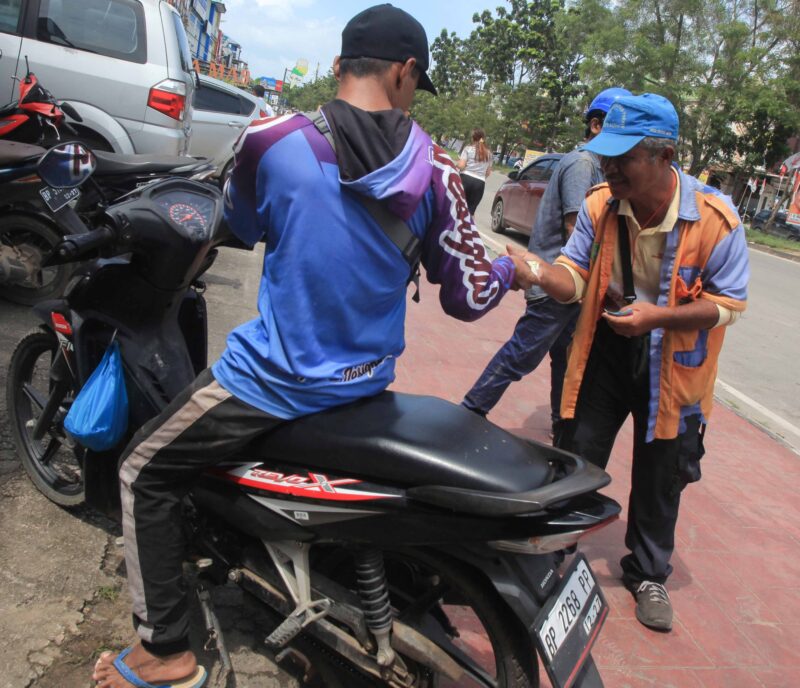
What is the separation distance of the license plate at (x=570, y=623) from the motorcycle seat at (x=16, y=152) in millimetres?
3821

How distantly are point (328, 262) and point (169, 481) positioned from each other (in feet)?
2.47

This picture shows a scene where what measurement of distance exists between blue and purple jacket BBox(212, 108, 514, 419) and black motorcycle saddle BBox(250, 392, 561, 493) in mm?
62

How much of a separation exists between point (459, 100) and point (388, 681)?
58.3 meters

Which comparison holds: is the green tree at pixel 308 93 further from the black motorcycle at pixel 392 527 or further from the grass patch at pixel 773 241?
the black motorcycle at pixel 392 527

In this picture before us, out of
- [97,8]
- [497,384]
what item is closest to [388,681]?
[497,384]

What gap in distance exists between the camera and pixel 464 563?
1914mm

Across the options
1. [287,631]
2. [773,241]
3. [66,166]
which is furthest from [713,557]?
[773,241]

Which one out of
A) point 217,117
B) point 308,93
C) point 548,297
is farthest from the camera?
point 308,93

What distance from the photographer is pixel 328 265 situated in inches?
70.9

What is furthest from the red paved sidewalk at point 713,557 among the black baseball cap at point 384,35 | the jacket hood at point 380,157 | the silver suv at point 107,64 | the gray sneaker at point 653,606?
the silver suv at point 107,64

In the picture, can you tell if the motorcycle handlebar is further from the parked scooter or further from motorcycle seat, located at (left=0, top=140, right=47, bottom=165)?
motorcycle seat, located at (left=0, top=140, right=47, bottom=165)

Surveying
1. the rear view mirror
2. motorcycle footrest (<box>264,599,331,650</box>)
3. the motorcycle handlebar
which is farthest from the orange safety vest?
the rear view mirror

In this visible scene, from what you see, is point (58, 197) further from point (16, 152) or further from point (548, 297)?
point (548, 297)

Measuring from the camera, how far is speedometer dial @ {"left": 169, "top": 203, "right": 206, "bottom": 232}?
98.4 inches
